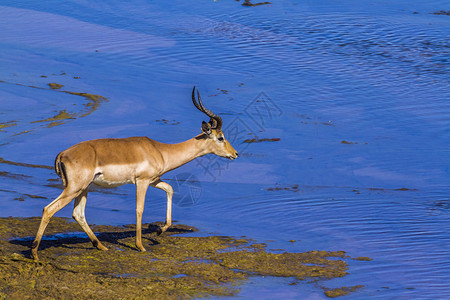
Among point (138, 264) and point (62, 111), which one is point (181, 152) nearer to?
point (138, 264)

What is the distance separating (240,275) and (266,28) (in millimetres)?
17121

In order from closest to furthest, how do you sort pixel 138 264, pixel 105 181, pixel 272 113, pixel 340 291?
pixel 340 291 → pixel 138 264 → pixel 105 181 → pixel 272 113

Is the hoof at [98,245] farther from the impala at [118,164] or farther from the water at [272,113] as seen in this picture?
the water at [272,113]

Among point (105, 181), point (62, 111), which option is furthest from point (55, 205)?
point (62, 111)

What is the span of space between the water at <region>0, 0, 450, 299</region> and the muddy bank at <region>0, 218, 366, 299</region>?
43 cm

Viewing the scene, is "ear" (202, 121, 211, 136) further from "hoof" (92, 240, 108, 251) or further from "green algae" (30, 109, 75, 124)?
"green algae" (30, 109, 75, 124)

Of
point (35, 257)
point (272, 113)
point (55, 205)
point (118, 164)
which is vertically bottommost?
point (272, 113)

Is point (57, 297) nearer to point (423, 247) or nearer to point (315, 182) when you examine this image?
point (423, 247)

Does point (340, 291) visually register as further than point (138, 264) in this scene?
No

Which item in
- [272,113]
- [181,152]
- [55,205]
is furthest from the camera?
[272,113]

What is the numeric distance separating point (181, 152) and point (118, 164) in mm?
1220

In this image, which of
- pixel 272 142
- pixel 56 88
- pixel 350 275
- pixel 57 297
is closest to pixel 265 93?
pixel 272 142

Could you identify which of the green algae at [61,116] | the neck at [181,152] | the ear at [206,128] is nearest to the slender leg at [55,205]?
the neck at [181,152]

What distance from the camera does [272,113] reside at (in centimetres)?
1669
